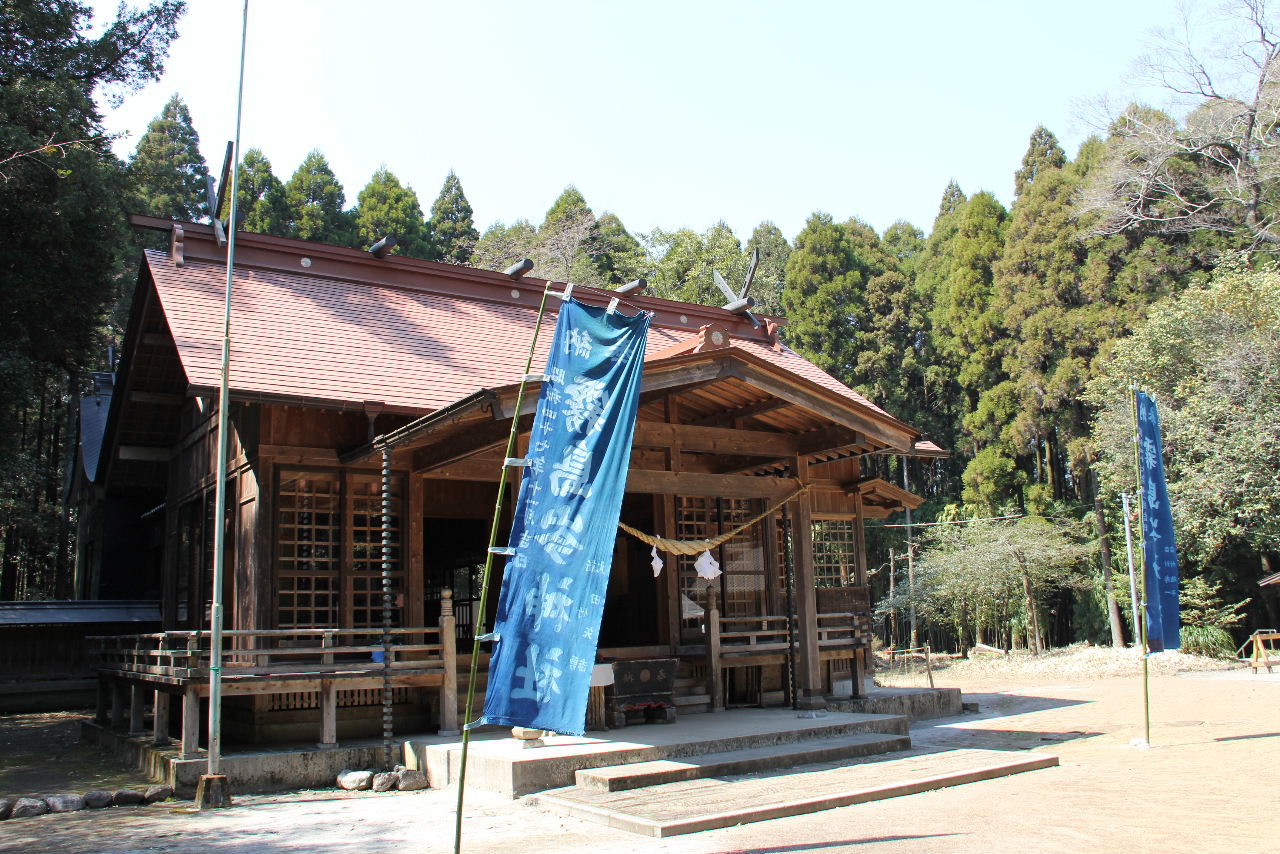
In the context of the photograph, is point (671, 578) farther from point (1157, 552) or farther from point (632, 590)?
point (1157, 552)

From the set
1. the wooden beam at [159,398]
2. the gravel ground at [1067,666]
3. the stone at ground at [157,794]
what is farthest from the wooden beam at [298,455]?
the gravel ground at [1067,666]

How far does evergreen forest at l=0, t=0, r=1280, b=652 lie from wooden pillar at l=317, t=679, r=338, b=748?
938 cm

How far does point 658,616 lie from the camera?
1328 centimetres

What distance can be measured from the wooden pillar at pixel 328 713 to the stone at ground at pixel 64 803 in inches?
81.9

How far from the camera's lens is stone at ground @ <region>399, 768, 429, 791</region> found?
8812 millimetres

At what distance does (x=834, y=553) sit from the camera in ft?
54.6

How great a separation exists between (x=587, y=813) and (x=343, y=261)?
10710 mm

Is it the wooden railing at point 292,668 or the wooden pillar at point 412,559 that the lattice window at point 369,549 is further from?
the wooden railing at point 292,668

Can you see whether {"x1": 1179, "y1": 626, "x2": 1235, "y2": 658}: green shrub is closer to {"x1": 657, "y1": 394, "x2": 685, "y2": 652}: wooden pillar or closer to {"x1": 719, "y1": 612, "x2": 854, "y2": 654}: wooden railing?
{"x1": 719, "y1": 612, "x2": 854, "y2": 654}: wooden railing

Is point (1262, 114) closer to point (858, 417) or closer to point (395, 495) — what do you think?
point (858, 417)

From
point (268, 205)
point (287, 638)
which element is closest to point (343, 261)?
point (287, 638)

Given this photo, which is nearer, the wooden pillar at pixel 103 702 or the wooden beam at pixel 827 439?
the wooden beam at pixel 827 439

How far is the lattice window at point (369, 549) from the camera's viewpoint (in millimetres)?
11312

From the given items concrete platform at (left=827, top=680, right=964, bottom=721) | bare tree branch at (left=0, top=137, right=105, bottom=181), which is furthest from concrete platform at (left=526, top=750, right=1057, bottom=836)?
bare tree branch at (left=0, top=137, right=105, bottom=181)
